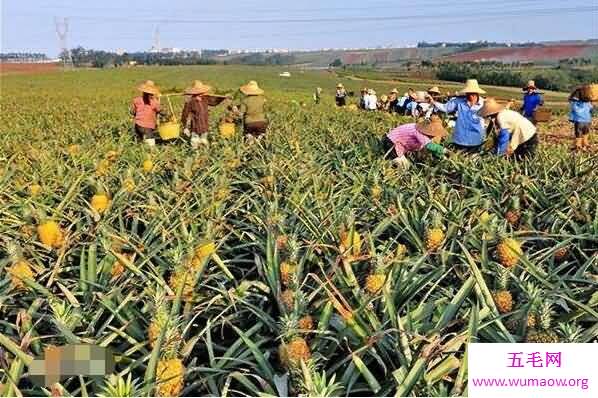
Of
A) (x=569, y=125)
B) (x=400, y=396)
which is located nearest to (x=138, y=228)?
(x=400, y=396)

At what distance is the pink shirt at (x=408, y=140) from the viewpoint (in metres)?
4.98

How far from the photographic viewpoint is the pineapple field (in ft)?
5.09

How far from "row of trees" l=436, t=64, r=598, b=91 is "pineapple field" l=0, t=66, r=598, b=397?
34.0m

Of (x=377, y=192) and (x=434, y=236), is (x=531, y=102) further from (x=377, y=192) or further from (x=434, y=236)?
(x=434, y=236)

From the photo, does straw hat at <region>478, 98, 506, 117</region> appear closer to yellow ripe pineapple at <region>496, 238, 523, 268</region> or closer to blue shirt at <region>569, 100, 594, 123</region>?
yellow ripe pineapple at <region>496, 238, 523, 268</region>

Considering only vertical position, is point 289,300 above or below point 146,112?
below

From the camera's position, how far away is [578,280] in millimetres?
2004

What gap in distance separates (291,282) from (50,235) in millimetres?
1076

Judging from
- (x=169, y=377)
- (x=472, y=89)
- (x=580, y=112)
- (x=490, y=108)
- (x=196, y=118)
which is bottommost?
(x=169, y=377)

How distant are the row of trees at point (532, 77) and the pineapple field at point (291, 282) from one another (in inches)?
1340

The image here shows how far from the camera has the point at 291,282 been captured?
1.91m

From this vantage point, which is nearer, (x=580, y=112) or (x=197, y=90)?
(x=197, y=90)

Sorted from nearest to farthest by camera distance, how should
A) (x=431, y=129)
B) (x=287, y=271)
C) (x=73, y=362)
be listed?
(x=73, y=362), (x=287, y=271), (x=431, y=129)

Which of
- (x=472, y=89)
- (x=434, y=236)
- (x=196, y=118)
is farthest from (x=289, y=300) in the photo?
(x=196, y=118)
